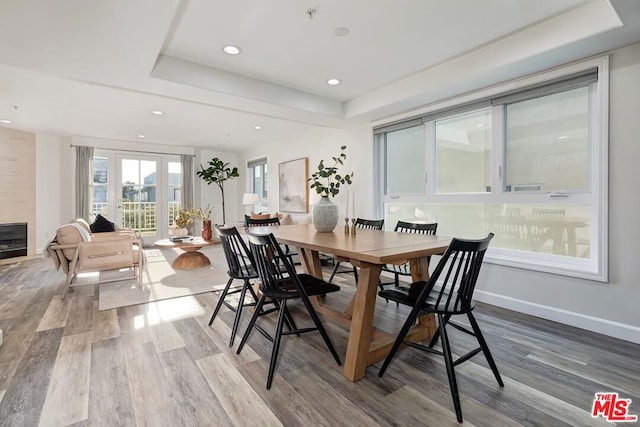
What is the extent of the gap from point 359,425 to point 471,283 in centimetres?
95

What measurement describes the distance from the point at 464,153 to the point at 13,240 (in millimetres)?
7461

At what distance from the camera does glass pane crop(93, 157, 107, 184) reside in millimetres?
6582

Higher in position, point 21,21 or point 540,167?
point 21,21

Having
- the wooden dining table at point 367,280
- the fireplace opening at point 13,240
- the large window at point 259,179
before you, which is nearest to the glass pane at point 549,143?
→ the wooden dining table at point 367,280

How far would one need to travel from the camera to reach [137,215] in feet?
23.1

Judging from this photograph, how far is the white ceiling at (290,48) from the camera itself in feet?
6.98

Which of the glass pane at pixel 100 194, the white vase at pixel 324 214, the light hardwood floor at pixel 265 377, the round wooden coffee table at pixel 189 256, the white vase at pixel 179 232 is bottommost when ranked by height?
the light hardwood floor at pixel 265 377

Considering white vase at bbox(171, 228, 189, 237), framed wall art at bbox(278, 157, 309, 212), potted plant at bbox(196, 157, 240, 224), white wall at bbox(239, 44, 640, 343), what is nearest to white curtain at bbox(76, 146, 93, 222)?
potted plant at bbox(196, 157, 240, 224)

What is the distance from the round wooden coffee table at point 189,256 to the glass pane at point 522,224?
3.33 metres

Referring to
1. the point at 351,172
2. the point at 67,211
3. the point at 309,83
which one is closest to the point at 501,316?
the point at 351,172

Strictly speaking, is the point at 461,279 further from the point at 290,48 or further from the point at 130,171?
the point at 130,171

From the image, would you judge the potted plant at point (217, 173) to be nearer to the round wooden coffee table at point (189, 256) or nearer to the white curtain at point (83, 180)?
the white curtain at point (83, 180)

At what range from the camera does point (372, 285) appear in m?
1.85

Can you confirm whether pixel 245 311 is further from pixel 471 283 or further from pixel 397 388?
pixel 471 283
